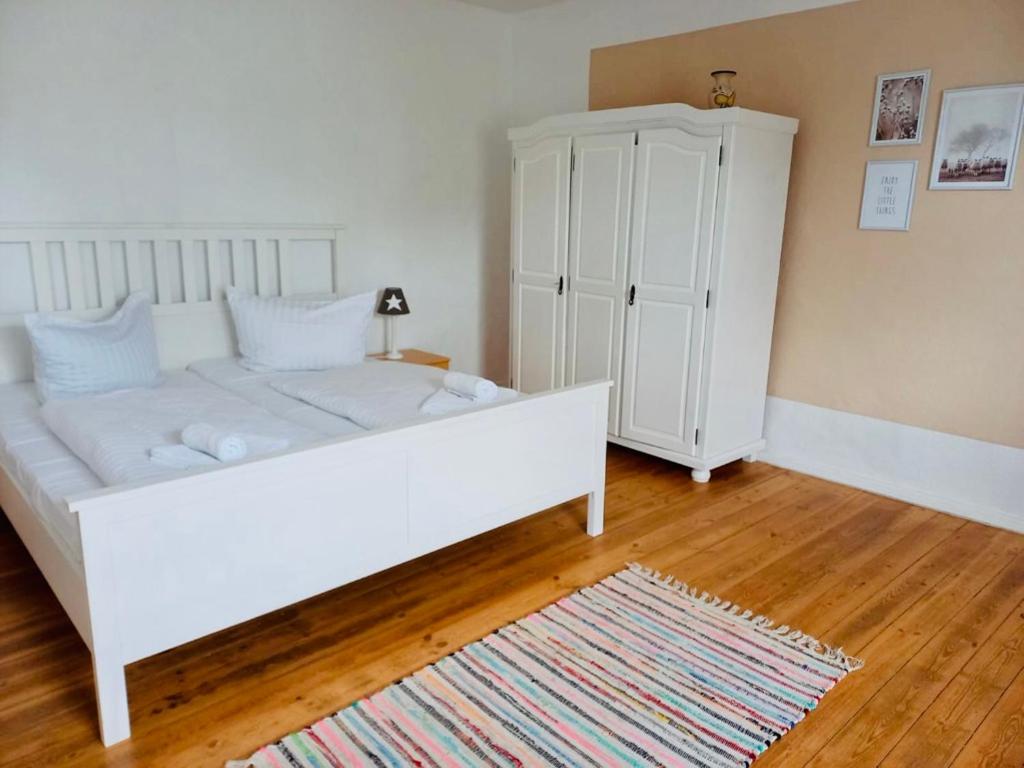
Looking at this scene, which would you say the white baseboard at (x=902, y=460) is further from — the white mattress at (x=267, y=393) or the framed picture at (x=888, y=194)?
the white mattress at (x=267, y=393)

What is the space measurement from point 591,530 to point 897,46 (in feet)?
8.22

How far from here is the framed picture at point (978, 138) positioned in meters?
3.01

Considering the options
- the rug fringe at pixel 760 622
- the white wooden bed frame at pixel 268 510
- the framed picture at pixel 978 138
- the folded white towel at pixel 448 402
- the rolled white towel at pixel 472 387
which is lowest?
the rug fringe at pixel 760 622

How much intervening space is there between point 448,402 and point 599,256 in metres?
1.47

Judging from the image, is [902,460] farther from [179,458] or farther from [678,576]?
[179,458]

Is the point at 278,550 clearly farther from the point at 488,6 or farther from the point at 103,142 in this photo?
the point at 488,6

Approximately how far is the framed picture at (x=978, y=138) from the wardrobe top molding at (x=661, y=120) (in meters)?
0.66

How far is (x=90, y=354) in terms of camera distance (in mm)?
2961

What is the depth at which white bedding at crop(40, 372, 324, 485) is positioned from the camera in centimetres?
220

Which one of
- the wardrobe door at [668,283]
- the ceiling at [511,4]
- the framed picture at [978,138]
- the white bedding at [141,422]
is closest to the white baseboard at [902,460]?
the wardrobe door at [668,283]

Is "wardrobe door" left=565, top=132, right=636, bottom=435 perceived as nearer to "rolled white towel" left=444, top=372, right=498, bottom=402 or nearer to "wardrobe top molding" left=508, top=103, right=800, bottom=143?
"wardrobe top molding" left=508, top=103, right=800, bottom=143

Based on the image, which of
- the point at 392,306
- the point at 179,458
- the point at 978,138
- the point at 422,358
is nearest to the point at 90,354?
the point at 179,458

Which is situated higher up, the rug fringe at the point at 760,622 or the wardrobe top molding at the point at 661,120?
the wardrobe top molding at the point at 661,120

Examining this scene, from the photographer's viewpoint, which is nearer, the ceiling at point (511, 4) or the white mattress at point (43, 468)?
the white mattress at point (43, 468)
